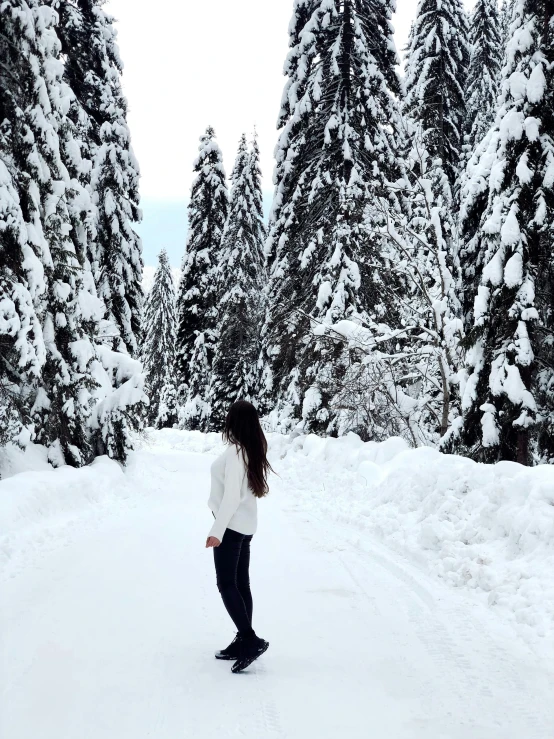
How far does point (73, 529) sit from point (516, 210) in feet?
26.4

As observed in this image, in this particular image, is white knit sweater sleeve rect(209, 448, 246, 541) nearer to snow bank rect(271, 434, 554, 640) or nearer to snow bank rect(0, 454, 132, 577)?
snow bank rect(271, 434, 554, 640)

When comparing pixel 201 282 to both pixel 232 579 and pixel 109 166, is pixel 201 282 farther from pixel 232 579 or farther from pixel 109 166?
pixel 232 579

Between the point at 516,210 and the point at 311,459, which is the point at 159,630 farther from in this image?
the point at 311,459

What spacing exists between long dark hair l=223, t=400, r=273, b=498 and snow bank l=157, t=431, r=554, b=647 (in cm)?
235

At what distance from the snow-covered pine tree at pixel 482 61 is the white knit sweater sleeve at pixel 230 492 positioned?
79.1ft

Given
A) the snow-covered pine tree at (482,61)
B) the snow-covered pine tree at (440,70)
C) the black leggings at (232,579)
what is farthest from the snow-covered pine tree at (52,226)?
the snow-covered pine tree at (482,61)

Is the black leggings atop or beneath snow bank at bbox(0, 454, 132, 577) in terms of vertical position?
atop

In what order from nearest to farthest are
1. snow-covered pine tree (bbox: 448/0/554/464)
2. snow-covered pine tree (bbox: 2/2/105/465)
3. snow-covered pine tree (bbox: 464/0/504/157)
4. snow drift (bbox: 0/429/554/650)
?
snow drift (bbox: 0/429/554/650)
snow-covered pine tree (bbox: 448/0/554/464)
snow-covered pine tree (bbox: 2/2/105/465)
snow-covered pine tree (bbox: 464/0/504/157)

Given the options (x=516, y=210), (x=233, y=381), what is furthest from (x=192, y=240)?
(x=516, y=210)

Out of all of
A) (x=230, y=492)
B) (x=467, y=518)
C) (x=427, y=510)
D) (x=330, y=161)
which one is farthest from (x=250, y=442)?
(x=330, y=161)

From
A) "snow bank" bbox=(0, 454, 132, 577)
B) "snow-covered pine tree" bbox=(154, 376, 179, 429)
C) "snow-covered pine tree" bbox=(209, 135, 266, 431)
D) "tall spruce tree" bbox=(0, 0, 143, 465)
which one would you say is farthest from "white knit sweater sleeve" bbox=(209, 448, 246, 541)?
"snow-covered pine tree" bbox=(154, 376, 179, 429)

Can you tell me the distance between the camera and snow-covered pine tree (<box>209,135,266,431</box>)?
95.7 ft

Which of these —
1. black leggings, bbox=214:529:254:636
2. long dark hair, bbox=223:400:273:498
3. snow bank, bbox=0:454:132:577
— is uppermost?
long dark hair, bbox=223:400:273:498

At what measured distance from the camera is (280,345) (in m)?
15.4
